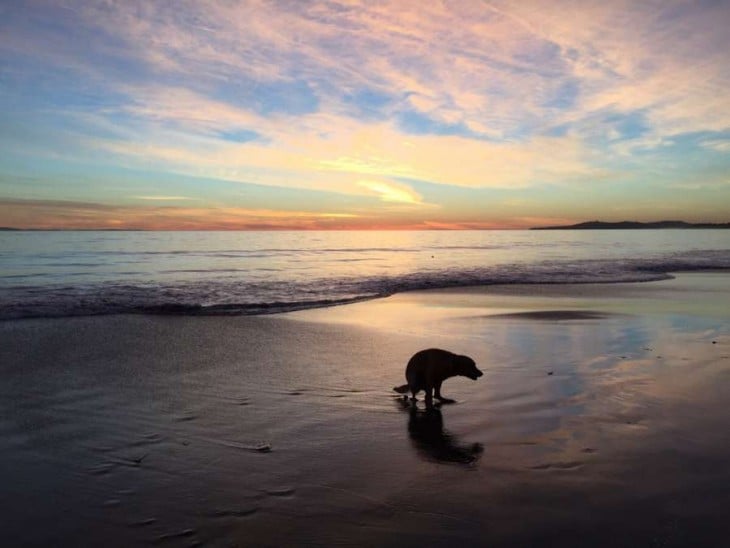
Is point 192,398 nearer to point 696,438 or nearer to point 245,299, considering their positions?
point 696,438

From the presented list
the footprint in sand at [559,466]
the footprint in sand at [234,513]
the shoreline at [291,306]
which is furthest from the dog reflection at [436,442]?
the shoreline at [291,306]

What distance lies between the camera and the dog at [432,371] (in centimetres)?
808

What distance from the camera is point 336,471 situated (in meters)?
5.63

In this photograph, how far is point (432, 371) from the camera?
321 inches

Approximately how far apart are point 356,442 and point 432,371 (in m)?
2.07

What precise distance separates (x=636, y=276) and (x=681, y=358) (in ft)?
70.2

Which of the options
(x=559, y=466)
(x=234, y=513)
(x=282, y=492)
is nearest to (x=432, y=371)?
(x=559, y=466)

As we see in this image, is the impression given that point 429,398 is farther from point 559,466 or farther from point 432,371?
point 559,466

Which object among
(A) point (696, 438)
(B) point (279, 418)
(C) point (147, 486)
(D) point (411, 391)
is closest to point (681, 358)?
(A) point (696, 438)

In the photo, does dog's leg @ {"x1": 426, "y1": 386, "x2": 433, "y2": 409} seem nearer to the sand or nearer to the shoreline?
the sand

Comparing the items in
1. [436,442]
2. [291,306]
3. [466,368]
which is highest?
[466,368]

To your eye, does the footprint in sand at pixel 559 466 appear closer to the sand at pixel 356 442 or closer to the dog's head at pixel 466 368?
the sand at pixel 356 442

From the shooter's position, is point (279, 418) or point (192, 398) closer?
point (279, 418)

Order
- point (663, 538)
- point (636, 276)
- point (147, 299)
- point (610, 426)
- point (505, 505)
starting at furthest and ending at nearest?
point (636, 276) < point (147, 299) < point (610, 426) < point (505, 505) < point (663, 538)
